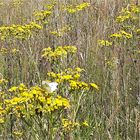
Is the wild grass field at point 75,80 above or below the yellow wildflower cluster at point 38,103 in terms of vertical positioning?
below

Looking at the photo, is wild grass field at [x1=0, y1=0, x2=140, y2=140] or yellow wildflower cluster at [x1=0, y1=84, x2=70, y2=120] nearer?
yellow wildflower cluster at [x1=0, y1=84, x2=70, y2=120]

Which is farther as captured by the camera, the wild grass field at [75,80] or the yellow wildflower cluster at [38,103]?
the wild grass field at [75,80]

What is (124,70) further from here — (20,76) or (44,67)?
(20,76)

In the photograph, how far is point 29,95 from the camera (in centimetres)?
147

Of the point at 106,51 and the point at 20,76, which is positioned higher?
the point at 106,51

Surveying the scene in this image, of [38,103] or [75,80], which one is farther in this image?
[75,80]

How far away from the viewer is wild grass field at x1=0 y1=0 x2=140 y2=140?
1582 mm

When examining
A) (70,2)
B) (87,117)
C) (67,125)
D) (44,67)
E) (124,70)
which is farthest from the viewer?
(70,2)

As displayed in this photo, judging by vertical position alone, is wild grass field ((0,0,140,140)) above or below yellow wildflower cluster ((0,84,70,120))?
below

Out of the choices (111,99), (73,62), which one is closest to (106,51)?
(73,62)

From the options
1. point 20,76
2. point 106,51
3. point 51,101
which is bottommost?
point 20,76

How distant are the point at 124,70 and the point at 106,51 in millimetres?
510

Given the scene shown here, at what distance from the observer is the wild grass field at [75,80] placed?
1.58 metres

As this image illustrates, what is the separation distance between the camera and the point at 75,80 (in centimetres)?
176
